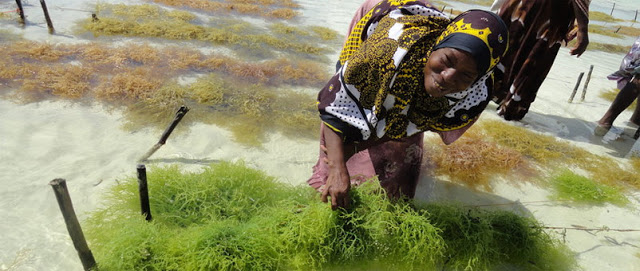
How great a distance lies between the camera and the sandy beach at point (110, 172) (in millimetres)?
2633

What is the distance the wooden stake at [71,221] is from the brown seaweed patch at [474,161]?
10.6 ft

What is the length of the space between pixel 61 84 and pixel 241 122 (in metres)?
2.27

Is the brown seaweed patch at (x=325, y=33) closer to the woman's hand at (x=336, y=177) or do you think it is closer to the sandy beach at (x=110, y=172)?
the sandy beach at (x=110, y=172)

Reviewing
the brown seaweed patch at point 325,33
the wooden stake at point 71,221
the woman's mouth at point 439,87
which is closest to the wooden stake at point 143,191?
the wooden stake at point 71,221

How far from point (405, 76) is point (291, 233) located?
45.9 inches

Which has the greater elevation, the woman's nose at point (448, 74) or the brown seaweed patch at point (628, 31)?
the woman's nose at point (448, 74)

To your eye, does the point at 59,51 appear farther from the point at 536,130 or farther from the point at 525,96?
the point at 536,130

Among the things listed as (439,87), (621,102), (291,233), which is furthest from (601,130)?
(291,233)

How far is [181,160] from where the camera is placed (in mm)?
3627

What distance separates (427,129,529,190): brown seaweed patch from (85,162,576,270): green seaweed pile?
1241 mm

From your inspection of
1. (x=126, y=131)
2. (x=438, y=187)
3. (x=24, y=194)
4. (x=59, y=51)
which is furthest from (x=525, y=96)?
(x=59, y=51)

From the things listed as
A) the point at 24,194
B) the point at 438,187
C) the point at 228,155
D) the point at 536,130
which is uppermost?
the point at 24,194

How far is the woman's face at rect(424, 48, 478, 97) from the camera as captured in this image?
1916mm

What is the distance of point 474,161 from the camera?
4180 millimetres
